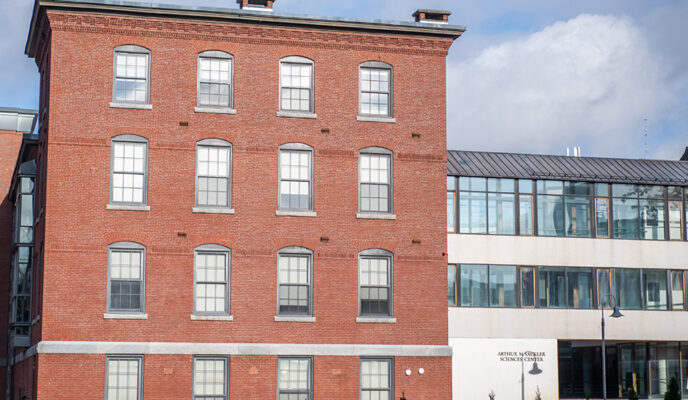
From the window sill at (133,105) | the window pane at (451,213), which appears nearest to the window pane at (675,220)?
the window pane at (451,213)

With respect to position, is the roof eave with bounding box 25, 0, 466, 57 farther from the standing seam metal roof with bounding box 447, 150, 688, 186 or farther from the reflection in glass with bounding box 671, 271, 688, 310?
the reflection in glass with bounding box 671, 271, 688, 310

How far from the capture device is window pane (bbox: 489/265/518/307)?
50.4 metres

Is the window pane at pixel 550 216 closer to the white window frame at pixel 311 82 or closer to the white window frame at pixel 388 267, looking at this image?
the white window frame at pixel 388 267

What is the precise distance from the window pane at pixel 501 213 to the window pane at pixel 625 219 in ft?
18.1

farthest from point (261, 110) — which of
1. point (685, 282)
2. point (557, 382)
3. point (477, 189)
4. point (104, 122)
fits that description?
point (685, 282)

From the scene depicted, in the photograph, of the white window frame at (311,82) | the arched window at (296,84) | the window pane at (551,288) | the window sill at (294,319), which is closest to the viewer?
the window sill at (294,319)

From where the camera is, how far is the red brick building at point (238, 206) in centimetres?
3350

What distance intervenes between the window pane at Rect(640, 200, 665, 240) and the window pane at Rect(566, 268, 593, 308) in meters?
3.72

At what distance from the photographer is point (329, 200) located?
3581 cm

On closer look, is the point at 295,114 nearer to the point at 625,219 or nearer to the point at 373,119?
the point at 373,119

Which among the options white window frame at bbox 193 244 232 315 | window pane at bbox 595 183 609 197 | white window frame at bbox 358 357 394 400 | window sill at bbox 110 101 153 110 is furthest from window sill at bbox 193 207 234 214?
window pane at bbox 595 183 609 197

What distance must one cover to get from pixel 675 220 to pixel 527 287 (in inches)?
354

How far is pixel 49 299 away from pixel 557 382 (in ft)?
91.2

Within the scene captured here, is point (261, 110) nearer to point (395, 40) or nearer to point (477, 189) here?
point (395, 40)
